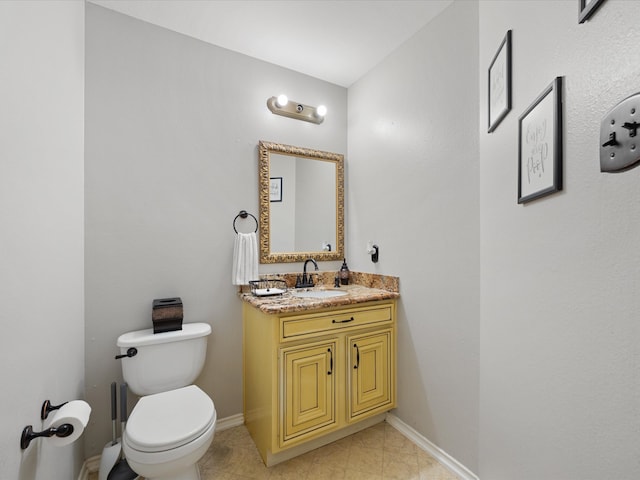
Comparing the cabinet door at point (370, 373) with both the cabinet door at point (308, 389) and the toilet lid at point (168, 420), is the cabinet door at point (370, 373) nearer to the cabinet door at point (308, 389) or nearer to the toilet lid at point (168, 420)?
the cabinet door at point (308, 389)

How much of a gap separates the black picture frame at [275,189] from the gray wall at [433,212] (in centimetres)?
69

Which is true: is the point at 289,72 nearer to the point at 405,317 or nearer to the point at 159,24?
the point at 159,24

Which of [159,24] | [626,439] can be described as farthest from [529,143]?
[159,24]

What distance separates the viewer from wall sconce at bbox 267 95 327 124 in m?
2.25

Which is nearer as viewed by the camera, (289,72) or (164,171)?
(164,171)

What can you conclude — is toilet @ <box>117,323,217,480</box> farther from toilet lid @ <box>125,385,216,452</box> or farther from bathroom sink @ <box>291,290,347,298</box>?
bathroom sink @ <box>291,290,347,298</box>

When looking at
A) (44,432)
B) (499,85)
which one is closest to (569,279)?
(499,85)

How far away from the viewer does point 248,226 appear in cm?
219

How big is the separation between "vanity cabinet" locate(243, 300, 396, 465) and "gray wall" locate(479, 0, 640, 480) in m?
0.80

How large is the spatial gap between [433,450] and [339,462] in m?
0.57

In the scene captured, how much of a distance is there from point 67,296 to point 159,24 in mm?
1709

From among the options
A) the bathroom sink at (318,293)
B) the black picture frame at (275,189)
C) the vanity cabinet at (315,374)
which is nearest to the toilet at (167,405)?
the vanity cabinet at (315,374)

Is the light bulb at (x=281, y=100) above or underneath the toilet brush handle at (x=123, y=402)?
above

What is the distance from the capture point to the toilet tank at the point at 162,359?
1.64 metres
